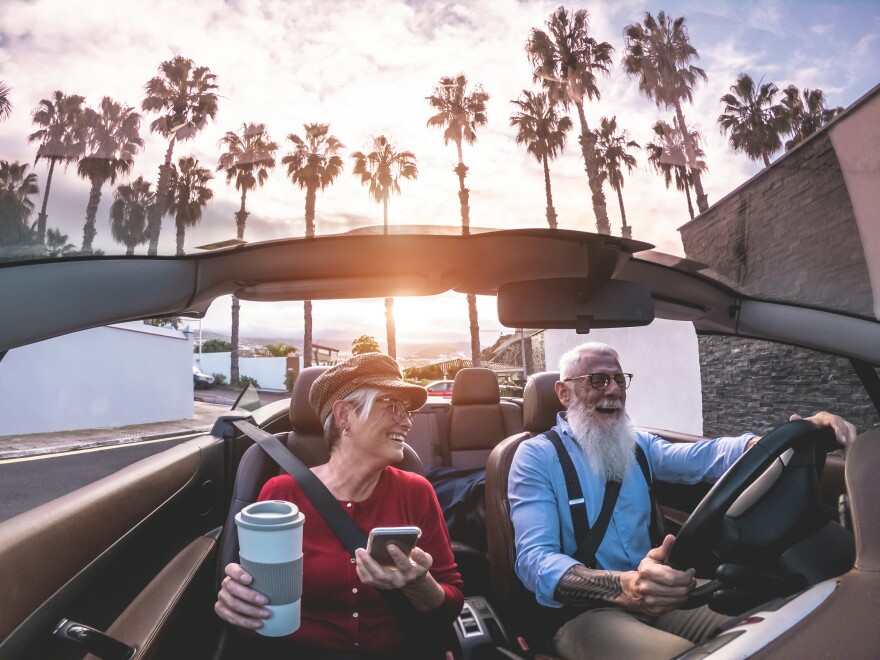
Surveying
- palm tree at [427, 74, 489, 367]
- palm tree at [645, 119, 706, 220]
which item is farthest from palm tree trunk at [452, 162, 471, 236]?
palm tree at [645, 119, 706, 220]

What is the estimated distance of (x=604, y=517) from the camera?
2.51 metres

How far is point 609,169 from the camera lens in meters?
1.61

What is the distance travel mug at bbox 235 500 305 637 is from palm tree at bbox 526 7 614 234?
3.89 feet

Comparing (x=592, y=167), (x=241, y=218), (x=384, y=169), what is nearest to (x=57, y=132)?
(x=241, y=218)

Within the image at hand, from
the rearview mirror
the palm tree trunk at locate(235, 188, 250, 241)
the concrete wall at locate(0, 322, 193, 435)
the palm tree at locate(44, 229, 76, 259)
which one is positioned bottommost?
the concrete wall at locate(0, 322, 193, 435)

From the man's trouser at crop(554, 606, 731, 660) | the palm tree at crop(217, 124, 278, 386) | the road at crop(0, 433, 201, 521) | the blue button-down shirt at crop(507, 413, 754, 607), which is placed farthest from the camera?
the road at crop(0, 433, 201, 521)

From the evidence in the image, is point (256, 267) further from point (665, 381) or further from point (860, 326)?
point (665, 381)

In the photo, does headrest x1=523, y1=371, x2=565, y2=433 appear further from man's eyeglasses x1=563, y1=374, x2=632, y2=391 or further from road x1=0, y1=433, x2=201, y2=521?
road x1=0, y1=433, x2=201, y2=521

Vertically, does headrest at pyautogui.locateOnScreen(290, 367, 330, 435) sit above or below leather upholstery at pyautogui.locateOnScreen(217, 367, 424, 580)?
above

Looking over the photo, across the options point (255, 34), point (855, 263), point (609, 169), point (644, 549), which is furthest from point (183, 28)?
point (644, 549)

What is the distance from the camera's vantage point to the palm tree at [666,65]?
56.9 inches

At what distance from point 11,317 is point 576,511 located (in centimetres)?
218

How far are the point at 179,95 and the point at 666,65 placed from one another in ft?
4.09

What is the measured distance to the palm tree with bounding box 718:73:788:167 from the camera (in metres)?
1.55
